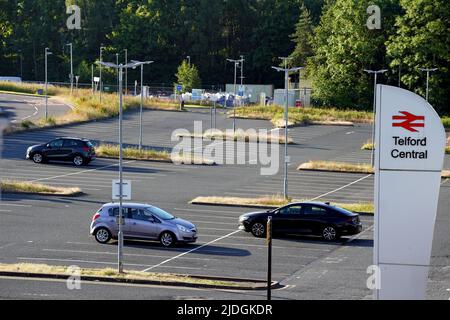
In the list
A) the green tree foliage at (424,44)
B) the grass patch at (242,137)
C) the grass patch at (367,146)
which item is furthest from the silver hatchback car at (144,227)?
the green tree foliage at (424,44)

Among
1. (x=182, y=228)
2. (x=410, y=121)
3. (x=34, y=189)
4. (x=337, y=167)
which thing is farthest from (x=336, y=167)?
(x=410, y=121)

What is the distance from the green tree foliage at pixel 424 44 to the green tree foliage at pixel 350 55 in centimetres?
330

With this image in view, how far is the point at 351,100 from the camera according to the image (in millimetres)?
91000

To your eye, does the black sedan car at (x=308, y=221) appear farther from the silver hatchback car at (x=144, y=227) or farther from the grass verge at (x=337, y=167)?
the grass verge at (x=337, y=167)

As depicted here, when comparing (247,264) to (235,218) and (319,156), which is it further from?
(319,156)

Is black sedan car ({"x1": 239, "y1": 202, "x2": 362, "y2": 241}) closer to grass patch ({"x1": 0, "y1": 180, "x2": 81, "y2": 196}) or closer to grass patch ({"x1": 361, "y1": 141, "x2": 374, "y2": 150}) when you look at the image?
grass patch ({"x1": 0, "y1": 180, "x2": 81, "y2": 196})

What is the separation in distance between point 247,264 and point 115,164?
25.6 metres

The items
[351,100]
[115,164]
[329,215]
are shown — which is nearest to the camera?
[329,215]

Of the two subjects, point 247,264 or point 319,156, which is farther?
point 319,156

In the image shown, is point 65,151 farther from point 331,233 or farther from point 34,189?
point 331,233

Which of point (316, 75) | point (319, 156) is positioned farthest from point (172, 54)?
point (319, 156)

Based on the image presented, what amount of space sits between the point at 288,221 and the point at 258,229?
106 cm

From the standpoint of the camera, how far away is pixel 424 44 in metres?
82.0

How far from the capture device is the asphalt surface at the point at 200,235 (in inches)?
928
